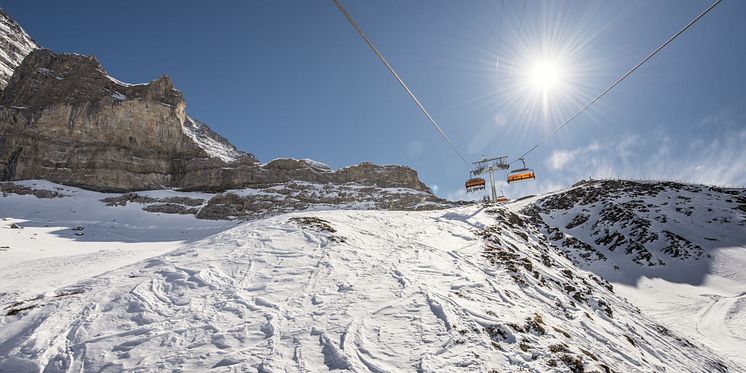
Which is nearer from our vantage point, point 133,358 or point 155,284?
point 133,358

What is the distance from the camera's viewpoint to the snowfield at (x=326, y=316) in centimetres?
437

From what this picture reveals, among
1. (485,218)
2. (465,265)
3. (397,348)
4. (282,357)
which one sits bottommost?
(282,357)

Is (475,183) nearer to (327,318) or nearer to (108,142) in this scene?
(327,318)

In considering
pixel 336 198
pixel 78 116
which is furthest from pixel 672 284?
pixel 78 116

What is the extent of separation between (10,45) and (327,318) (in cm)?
16630

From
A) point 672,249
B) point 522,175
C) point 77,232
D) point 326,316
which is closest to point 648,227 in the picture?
point 672,249

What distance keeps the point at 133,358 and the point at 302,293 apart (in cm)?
287

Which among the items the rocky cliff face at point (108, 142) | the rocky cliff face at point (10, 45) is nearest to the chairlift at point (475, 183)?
the rocky cliff face at point (108, 142)

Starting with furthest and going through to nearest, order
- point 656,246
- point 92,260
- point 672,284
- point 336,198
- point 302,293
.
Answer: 1. point 336,198
2. point 656,246
3. point 672,284
4. point 92,260
5. point 302,293

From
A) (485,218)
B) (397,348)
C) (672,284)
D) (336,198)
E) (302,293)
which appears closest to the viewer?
(397,348)

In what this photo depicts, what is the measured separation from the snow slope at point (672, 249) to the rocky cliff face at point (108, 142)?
4472 centimetres

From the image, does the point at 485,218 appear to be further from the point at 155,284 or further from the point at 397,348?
the point at 155,284

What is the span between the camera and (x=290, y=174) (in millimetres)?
73250

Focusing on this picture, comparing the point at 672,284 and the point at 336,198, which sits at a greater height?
the point at 336,198
